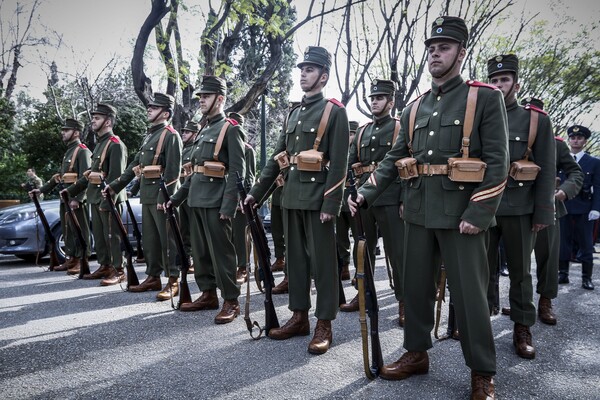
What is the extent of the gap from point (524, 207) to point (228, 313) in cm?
274

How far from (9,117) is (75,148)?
1443 centimetres

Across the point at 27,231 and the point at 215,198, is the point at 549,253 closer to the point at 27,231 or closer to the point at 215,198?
the point at 215,198

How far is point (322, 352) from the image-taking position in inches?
135

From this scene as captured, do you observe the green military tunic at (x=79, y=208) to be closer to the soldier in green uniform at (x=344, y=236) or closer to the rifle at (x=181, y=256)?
the rifle at (x=181, y=256)

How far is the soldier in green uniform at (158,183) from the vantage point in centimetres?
552

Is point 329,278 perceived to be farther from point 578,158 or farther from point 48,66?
point 48,66

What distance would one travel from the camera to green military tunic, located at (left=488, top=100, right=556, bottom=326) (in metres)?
3.58

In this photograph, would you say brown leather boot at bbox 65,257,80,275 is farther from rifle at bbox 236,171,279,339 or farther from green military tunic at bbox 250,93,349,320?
green military tunic at bbox 250,93,349,320

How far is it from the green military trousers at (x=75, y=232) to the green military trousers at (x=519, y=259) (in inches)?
226

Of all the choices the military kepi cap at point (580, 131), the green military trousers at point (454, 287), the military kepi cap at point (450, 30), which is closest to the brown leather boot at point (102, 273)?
the green military trousers at point (454, 287)

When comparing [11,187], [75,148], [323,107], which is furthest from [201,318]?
[11,187]

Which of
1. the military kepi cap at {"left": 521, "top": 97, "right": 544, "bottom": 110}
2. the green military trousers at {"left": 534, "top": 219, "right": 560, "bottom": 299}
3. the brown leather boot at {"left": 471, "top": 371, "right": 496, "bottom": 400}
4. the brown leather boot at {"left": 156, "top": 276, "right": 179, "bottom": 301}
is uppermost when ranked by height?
the military kepi cap at {"left": 521, "top": 97, "right": 544, "bottom": 110}

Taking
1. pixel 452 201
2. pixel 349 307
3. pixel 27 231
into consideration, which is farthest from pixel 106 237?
pixel 452 201

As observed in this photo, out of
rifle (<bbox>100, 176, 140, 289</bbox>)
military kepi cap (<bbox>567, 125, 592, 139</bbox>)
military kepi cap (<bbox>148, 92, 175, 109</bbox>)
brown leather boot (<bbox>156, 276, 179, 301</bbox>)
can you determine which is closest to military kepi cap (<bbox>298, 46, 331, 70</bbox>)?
military kepi cap (<bbox>148, 92, 175, 109</bbox>)
